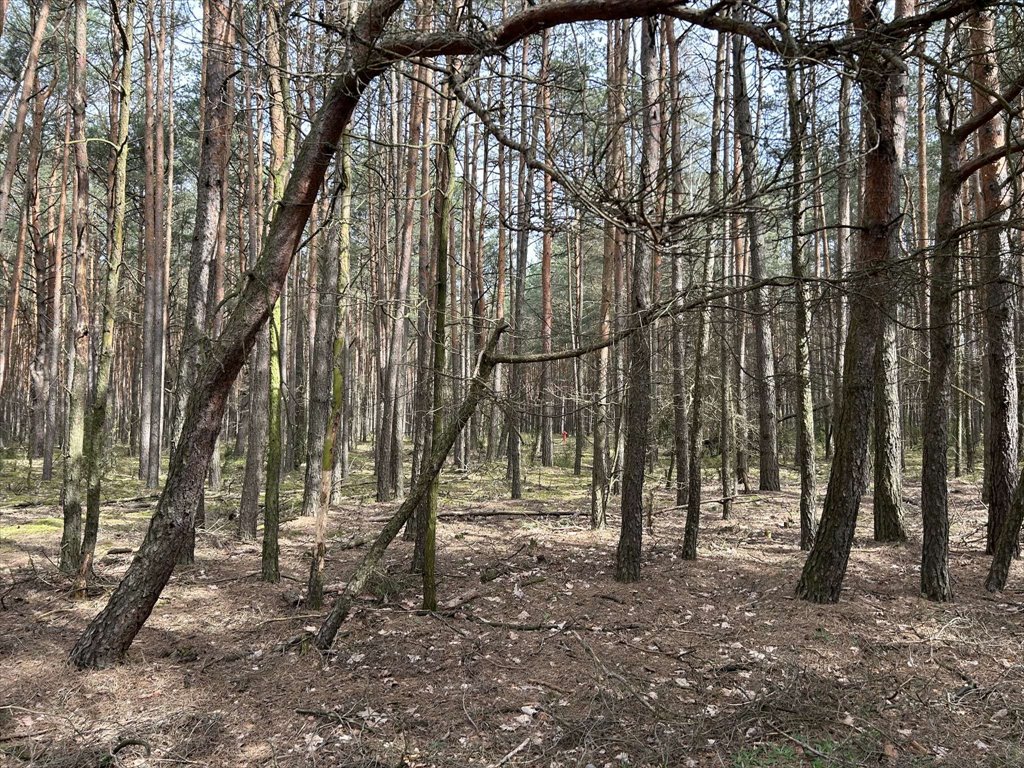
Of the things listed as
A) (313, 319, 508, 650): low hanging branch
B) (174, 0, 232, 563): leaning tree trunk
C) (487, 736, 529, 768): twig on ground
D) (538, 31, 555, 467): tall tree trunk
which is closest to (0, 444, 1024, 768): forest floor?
(487, 736, 529, 768): twig on ground

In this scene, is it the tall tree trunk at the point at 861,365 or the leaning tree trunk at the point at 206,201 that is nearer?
the tall tree trunk at the point at 861,365

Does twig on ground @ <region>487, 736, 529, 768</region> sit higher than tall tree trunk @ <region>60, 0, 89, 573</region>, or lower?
lower

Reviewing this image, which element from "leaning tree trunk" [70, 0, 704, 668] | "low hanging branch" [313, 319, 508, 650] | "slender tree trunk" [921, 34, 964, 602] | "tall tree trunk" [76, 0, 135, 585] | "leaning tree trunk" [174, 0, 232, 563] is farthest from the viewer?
"leaning tree trunk" [174, 0, 232, 563]

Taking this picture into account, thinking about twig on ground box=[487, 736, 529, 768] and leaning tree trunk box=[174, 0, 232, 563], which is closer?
twig on ground box=[487, 736, 529, 768]

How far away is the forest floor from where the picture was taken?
12.9 ft

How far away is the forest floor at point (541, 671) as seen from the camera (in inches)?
154

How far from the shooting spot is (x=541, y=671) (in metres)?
5.07

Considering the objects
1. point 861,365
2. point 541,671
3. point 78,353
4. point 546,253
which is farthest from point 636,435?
point 546,253

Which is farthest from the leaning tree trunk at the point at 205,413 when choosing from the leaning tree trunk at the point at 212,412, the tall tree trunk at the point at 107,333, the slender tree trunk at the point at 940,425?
the slender tree trunk at the point at 940,425

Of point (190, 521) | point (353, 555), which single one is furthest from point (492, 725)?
point (353, 555)

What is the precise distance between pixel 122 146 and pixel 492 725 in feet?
21.5

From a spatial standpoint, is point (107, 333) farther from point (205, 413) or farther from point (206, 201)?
point (205, 413)

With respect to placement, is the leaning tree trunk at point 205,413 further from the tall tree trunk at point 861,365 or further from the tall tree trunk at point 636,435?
the tall tree trunk at point 861,365

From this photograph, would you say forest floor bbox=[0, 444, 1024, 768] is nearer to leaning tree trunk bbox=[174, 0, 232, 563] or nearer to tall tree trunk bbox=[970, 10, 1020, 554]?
tall tree trunk bbox=[970, 10, 1020, 554]
